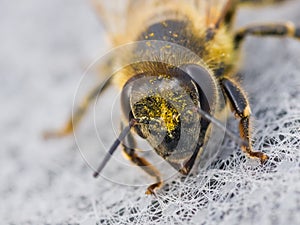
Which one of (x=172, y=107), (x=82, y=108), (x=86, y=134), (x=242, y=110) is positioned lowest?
(x=86, y=134)

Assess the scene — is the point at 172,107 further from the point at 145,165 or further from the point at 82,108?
the point at 82,108

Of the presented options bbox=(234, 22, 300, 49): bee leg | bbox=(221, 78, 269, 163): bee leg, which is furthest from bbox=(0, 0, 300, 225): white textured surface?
bbox=(234, 22, 300, 49): bee leg

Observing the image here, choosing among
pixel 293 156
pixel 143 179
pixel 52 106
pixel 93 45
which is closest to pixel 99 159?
pixel 143 179

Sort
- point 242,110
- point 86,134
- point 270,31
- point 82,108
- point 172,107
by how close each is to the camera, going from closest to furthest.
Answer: point 172,107
point 242,110
point 270,31
point 82,108
point 86,134

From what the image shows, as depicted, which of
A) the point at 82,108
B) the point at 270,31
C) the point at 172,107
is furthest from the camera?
the point at 82,108

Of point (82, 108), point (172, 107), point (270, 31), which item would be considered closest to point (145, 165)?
point (172, 107)

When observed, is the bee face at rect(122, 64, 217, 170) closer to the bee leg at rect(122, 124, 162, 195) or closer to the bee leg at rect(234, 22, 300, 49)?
the bee leg at rect(122, 124, 162, 195)
